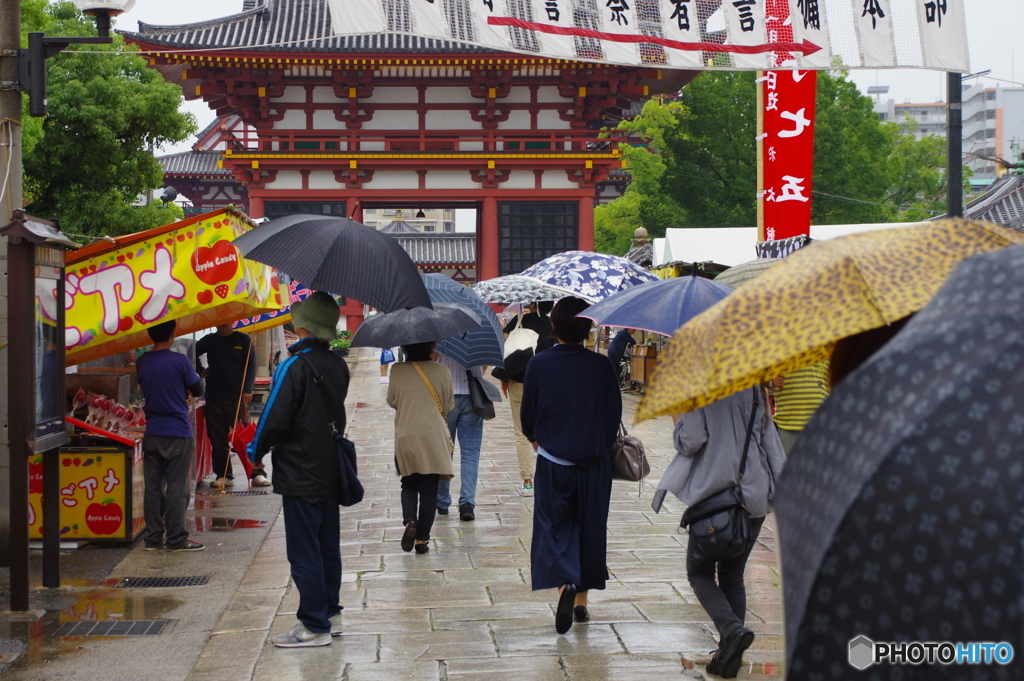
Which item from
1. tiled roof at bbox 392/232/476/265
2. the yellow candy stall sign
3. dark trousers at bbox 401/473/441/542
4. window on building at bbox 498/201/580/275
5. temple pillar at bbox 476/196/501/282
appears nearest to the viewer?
dark trousers at bbox 401/473/441/542

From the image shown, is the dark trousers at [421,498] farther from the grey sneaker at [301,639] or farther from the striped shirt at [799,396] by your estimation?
the striped shirt at [799,396]

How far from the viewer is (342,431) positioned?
17.5 ft

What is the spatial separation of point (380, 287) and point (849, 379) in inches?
158

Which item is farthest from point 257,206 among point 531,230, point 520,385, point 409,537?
point 409,537

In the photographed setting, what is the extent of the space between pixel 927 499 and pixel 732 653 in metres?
3.43

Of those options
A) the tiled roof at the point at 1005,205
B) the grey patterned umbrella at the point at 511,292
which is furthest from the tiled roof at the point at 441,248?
the grey patterned umbrella at the point at 511,292

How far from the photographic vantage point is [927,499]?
56.7 inches

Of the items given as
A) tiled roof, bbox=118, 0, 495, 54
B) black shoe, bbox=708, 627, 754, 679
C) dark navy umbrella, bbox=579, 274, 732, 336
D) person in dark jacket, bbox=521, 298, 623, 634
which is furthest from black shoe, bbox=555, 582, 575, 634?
tiled roof, bbox=118, 0, 495, 54

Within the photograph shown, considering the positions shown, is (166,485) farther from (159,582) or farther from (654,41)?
(654,41)

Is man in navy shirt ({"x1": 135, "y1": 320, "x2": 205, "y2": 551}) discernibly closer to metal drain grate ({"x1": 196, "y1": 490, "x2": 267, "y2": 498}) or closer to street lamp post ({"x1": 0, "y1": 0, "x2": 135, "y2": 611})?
street lamp post ({"x1": 0, "y1": 0, "x2": 135, "y2": 611})

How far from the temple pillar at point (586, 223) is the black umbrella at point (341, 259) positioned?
2228cm

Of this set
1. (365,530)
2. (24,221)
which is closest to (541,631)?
(365,530)

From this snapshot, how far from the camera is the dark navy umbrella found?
4895 millimetres

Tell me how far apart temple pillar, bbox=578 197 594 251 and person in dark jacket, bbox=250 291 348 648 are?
2273cm
